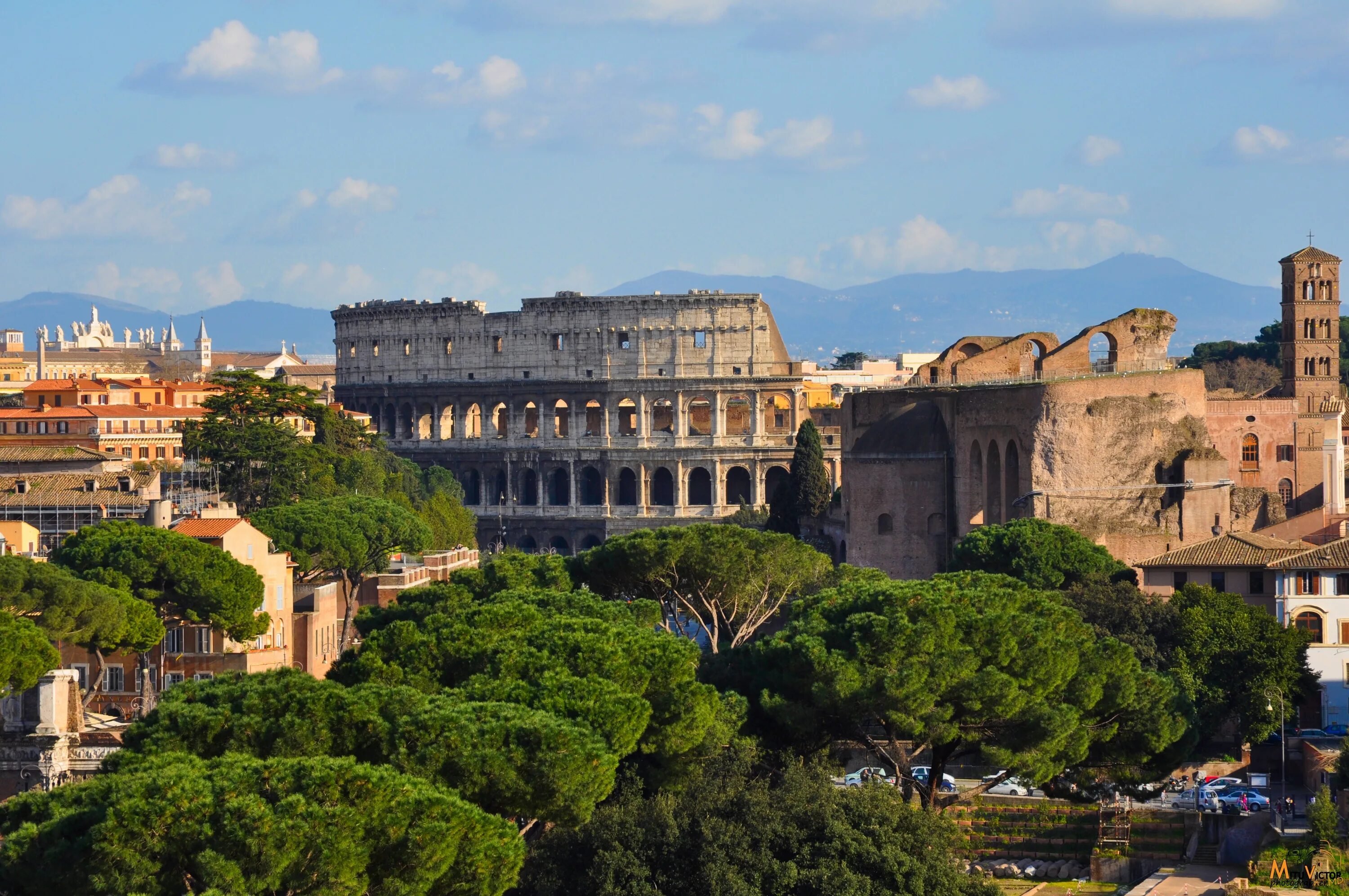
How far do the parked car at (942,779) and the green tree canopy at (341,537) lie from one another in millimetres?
16854

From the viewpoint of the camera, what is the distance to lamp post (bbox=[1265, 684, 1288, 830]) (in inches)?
1636

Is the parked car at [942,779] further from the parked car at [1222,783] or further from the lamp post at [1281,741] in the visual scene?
the lamp post at [1281,741]

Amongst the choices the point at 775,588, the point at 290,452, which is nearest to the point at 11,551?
the point at 775,588

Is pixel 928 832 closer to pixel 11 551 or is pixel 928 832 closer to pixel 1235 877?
pixel 1235 877

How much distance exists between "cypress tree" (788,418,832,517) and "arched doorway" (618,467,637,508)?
2992 centimetres

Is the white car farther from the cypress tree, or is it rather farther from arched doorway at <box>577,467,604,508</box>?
arched doorway at <box>577,467,604,508</box>

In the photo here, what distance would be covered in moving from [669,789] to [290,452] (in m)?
39.9

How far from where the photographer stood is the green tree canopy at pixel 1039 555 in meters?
52.7

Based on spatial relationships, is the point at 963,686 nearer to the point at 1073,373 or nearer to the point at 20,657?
the point at 20,657

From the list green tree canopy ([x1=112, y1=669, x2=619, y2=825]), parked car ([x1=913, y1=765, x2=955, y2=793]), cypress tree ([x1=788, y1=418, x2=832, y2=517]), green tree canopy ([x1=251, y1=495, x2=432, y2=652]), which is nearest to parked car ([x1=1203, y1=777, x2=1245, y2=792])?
parked car ([x1=913, y1=765, x2=955, y2=793])

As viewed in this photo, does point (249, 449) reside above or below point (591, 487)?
above

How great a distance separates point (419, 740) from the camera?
86.9ft

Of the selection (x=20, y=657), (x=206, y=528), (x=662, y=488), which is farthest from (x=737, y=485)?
(x=20, y=657)

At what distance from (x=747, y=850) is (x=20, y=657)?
1147 centimetres
